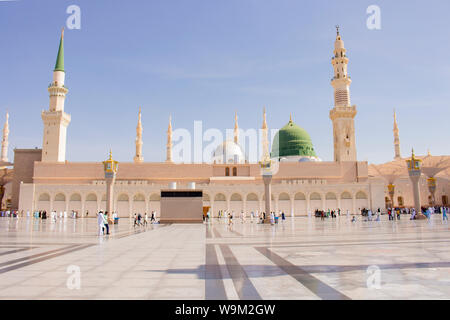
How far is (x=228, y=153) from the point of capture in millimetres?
54594

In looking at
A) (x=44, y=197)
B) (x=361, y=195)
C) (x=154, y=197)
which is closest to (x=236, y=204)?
(x=154, y=197)

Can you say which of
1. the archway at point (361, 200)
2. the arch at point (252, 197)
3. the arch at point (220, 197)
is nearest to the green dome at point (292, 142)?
the archway at point (361, 200)

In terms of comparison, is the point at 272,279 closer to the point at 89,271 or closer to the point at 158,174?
the point at 89,271

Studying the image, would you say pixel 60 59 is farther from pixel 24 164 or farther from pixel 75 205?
pixel 75 205

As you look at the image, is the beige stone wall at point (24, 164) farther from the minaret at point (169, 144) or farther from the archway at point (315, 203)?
the archway at point (315, 203)

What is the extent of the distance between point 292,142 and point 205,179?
1961 centimetres

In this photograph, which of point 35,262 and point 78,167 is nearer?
point 35,262

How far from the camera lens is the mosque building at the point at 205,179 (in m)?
42.7

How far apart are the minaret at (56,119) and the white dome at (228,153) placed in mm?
22458

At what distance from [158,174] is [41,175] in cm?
1514

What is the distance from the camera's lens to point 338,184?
43.9 m

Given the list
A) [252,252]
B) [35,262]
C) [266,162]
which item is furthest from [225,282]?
[266,162]

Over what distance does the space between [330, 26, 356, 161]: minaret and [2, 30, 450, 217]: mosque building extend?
13cm

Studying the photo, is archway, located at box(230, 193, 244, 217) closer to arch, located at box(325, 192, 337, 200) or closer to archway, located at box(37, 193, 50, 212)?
arch, located at box(325, 192, 337, 200)
